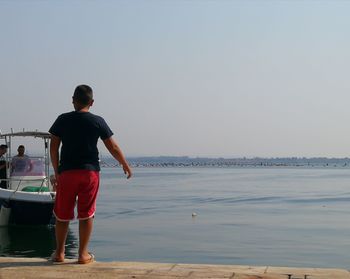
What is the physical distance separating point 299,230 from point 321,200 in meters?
15.8

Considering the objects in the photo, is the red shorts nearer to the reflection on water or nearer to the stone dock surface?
the stone dock surface

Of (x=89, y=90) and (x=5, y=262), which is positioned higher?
(x=89, y=90)

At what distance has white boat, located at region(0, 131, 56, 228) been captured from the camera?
1820 cm

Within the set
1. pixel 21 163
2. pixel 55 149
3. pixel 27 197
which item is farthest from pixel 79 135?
Result: pixel 21 163

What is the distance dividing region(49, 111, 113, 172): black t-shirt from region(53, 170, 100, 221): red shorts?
0.08 m

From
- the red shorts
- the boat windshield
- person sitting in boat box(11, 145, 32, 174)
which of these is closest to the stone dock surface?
the red shorts

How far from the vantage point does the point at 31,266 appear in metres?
6.10

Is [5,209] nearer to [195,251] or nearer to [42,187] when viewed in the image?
[42,187]

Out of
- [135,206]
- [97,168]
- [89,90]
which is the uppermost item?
[89,90]

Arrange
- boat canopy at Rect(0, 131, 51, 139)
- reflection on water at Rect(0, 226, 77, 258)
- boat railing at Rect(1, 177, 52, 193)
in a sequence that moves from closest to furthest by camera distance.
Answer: reflection on water at Rect(0, 226, 77, 258) → boat railing at Rect(1, 177, 52, 193) → boat canopy at Rect(0, 131, 51, 139)

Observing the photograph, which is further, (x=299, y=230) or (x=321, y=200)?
(x=321, y=200)

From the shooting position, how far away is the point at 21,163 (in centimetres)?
1931

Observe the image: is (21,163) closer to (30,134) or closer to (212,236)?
(30,134)

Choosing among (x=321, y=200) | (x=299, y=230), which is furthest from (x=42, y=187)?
(x=321, y=200)
